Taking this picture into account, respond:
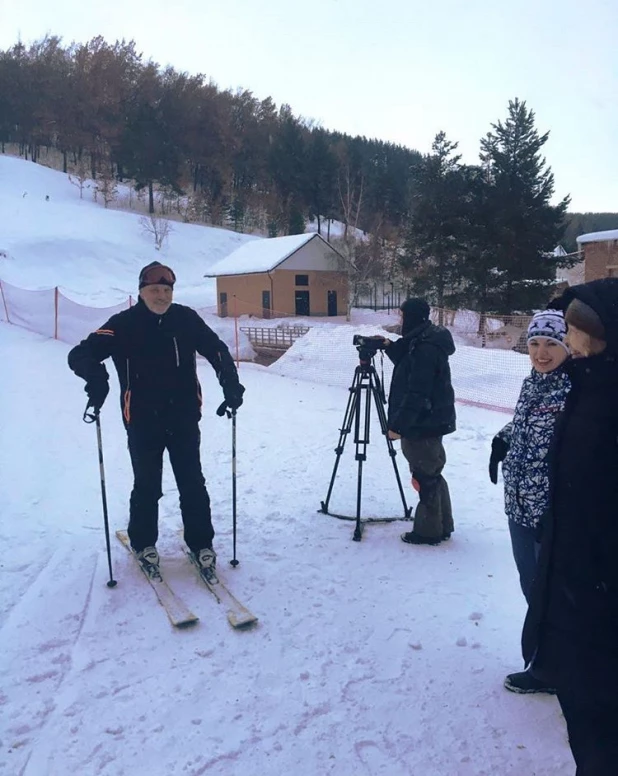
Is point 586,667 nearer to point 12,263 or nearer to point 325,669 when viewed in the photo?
point 325,669

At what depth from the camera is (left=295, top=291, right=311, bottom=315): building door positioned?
31078mm

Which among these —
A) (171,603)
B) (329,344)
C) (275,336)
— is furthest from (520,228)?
(171,603)

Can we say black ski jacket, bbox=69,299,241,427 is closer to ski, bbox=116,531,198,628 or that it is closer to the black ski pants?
the black ski pants

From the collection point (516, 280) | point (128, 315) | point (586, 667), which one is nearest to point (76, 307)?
point (128, 315)

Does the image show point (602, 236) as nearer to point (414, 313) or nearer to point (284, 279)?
point (284, 279)

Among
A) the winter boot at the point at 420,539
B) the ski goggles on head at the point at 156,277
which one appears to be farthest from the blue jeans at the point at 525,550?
the ski goggles on head at the point at 156,277

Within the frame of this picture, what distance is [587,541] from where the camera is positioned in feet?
5.33

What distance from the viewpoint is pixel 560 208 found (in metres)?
25.1

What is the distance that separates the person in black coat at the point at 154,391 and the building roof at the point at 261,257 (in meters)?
25.1

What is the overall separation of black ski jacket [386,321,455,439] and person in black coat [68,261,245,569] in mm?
1069

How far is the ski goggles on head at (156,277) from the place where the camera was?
3432 millimetres

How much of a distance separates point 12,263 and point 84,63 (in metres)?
33.5

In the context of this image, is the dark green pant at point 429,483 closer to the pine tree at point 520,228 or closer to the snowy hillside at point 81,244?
the pine tree at point 520,228

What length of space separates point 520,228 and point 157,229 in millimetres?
24207
